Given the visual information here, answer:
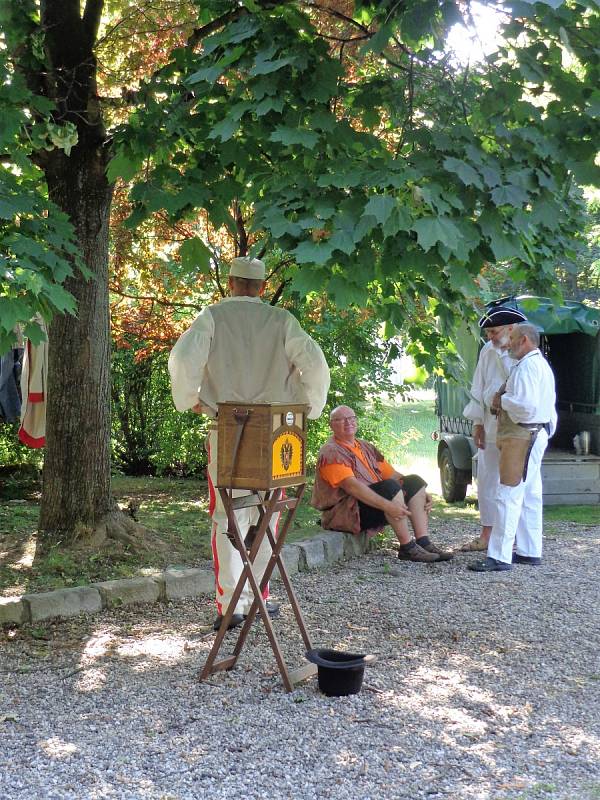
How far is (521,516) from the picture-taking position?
7387 mm

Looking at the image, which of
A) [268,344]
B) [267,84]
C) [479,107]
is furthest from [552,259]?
[267,84]

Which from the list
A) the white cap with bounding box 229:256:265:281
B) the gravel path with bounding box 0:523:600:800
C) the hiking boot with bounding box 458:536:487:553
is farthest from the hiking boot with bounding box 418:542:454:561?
the white cap with bounding box 229:256:265:281

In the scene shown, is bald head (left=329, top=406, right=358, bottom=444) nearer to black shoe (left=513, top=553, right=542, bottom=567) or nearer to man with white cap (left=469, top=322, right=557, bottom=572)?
man with white cap (left=469, top=322, right=557, bottom=572)

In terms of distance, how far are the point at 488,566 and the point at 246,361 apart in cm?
290

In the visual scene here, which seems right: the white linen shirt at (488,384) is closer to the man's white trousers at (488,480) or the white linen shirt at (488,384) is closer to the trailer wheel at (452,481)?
the man's white trousers at (488,480)

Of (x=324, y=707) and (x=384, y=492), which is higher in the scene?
(x=384, y=492)

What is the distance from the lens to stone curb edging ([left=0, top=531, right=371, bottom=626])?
542 centimetres

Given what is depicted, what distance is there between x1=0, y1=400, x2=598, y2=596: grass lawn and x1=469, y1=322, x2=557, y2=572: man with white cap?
60.7 inches

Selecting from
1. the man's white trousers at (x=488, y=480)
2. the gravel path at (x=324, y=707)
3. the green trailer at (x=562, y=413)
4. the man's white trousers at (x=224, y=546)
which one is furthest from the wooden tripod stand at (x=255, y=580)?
the green trailer at (x=562, y=413)

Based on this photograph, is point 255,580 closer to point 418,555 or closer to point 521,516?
point 418,555

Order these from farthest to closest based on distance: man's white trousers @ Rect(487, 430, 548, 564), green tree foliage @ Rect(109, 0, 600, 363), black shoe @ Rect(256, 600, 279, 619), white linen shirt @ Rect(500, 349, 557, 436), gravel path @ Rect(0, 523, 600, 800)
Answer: man's white trousers @ Rect(487, 430, 548, 564)
white linen shirt @ Rect(500, 349, 557, 436)
black shoe @ Rect(256, 600, 279, 619)
green tree foliage @ Rect(109, 0, 600, 363)
gravel path @ Rect(0, 523, 600, 800)

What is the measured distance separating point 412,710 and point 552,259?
297 centimetres

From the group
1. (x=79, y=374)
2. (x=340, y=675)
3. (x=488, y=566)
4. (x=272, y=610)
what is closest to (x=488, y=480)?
(x=488, y=566)

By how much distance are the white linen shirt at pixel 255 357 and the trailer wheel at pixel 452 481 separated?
564 cm
